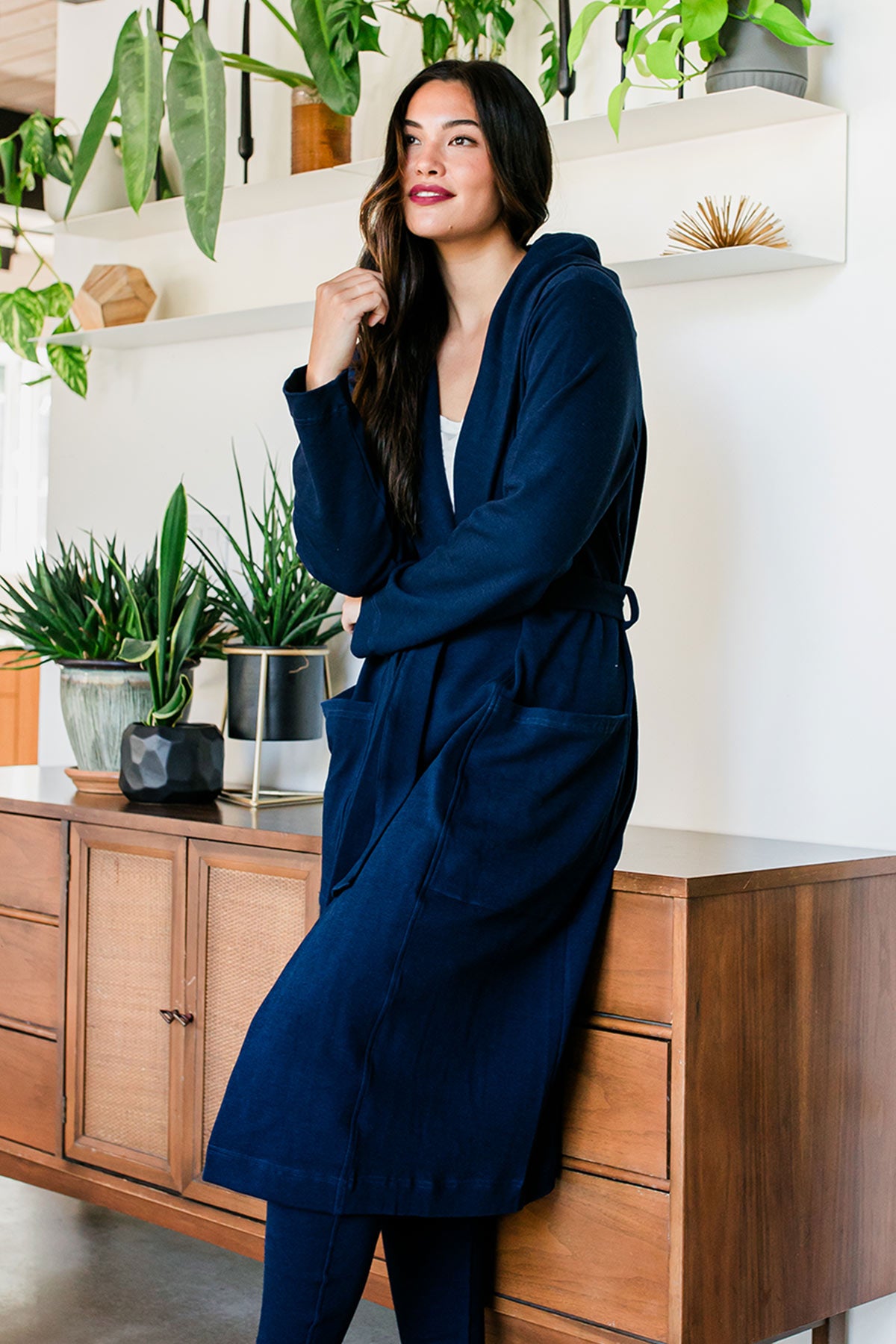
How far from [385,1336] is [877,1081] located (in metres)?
1.01


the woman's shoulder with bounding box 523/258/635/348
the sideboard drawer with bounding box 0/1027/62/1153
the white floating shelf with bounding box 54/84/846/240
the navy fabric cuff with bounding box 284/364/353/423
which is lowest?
the sideboard drawer with bounding box 0/1027/62/1153

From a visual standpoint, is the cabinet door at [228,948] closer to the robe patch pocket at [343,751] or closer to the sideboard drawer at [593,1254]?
the robe patch pocket at [343,751]

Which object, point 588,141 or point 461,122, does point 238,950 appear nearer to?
point 461,122

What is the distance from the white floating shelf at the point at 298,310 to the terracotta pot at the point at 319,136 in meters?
0.26

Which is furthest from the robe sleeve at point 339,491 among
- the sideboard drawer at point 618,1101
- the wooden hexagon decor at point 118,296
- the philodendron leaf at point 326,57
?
the wooden hexagon decor at point 118,296

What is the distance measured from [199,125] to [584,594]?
738 millimetres

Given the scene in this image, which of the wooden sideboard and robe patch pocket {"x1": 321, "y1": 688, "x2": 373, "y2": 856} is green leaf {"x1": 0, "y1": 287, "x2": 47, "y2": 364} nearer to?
the wooden sideboard

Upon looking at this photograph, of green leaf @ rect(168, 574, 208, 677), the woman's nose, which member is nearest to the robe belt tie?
the woman's nose

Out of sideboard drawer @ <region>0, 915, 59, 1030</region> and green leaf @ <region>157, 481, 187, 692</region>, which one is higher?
green leaf @ <region>157, 481, 187, 692</region>

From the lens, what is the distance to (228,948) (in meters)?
2.34

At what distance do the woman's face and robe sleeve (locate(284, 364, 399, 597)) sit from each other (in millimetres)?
215

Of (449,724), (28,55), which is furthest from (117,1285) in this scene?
(28,55)

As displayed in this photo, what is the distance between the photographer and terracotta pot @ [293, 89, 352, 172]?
2.85 meters

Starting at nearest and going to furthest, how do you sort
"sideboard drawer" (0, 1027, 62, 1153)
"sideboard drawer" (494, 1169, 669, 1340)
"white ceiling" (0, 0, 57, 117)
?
"sideboard drawer" (494, 1169, 669, 1340) → "sideboard drawer" (0, 1027, 62, 1153) → "white ceiling" (0, 0, 57, 117)
